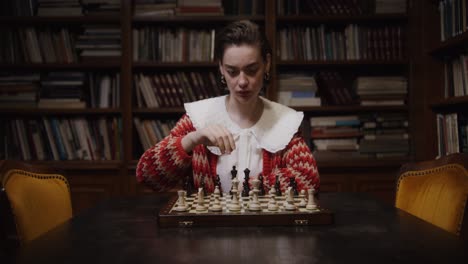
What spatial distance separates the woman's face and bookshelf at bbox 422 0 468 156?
1.31 m

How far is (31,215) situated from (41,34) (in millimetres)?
2148

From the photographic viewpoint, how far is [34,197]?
1.42m

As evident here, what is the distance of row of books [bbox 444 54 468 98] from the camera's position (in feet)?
8.54

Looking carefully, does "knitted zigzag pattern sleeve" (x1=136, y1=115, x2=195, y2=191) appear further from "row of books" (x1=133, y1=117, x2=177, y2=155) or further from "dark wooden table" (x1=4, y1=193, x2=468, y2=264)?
"row of books" (x1=133, y1=117, x2=177, y2=155)

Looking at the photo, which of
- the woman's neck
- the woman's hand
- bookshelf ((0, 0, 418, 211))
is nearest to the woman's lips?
Result: the woman's neck

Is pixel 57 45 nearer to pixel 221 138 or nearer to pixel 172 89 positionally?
pixel 172 89

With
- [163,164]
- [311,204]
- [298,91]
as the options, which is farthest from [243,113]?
[298,91]

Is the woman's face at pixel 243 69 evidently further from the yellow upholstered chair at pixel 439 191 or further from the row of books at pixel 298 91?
the row of books at pixel 298 91

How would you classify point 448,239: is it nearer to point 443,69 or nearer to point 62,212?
point 62,212

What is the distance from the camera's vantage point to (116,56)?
315cm

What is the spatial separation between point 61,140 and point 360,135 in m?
2.10

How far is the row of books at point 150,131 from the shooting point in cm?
318

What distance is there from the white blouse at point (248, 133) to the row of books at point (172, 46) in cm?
123

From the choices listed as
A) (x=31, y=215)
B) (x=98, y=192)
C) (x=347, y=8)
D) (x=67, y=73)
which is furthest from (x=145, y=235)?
(x=347, y=8)
